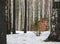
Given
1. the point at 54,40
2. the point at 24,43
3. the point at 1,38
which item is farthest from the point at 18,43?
the point at 1,38

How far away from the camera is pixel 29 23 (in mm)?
9328

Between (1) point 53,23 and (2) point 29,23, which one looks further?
(2) point 29,23

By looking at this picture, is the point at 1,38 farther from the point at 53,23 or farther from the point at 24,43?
the point at 53,23

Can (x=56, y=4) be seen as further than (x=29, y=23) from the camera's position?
No

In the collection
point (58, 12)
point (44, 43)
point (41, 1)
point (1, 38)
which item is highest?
point (41, 1)

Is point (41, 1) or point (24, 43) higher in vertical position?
point (41, 1)

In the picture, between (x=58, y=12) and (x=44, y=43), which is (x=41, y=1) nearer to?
(x=58, y=12)

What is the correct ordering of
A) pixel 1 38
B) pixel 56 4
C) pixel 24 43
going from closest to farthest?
pixel 1 38, pixel 24 43, pixel 56 4

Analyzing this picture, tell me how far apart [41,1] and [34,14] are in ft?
2.63

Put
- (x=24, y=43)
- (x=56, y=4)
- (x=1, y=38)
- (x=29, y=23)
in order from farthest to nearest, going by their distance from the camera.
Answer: (x=29, y=23)
(x=56, y=4)
(x=24, y=43)
(x=1, y=38)

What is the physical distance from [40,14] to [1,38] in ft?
22.0

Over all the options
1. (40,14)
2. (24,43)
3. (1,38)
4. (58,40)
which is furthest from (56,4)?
(40,14)

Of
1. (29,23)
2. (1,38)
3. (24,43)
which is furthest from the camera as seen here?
(29,23)

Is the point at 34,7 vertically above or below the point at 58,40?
above
